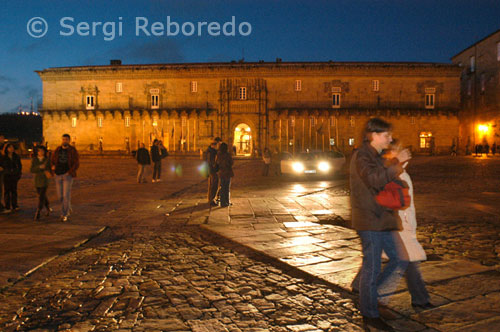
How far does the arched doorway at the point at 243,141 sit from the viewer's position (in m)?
44.7

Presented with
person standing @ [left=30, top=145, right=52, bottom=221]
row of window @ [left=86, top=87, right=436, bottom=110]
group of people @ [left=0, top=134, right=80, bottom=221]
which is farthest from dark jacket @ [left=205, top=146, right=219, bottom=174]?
row of window @ [left=86, top=87, right=436, bottom=110]

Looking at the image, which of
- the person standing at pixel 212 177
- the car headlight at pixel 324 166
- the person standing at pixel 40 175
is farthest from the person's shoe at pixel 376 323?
the car headlight at pixel 324 166

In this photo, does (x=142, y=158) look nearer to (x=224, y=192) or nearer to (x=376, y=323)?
(x=224, y=192)

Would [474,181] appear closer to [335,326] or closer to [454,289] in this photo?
[454,289]

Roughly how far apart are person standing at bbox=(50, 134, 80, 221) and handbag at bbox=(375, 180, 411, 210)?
6.52 meters

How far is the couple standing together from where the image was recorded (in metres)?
3.21

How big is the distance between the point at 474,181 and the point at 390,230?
45.9 feet

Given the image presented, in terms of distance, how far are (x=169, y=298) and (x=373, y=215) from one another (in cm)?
215

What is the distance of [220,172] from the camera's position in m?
10.2

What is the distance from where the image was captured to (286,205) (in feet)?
32.9

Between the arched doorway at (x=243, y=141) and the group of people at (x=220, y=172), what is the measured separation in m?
33.9

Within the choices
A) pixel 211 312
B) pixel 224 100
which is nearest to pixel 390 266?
pixel 211 312

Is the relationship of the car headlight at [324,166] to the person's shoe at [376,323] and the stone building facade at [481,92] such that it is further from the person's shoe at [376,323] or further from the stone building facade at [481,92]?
the stone building facade at [481,92]

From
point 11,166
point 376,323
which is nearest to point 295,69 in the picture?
point 11,166
